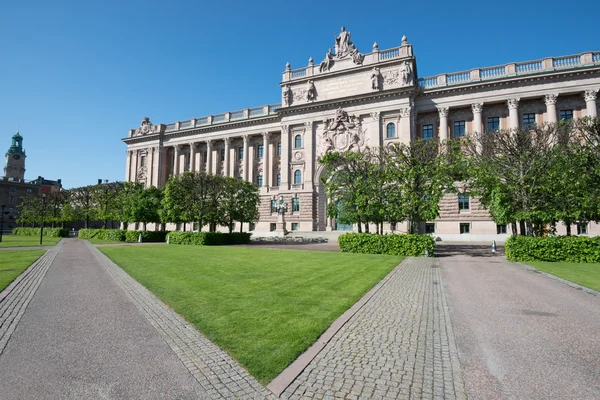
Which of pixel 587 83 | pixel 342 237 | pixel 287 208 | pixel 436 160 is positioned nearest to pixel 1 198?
pixel 287 208

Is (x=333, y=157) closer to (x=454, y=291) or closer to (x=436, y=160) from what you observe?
(x=436, y=160)

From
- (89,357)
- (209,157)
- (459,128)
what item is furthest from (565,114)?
(209,157)

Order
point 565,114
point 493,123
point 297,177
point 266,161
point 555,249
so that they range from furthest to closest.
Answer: point 266,161 < point 297,177 < point 493,123 < point 565,114 < point 555,249

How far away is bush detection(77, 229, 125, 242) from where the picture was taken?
137ft

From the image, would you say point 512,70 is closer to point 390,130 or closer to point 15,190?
point 390,130

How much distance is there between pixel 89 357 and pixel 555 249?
2320 cm

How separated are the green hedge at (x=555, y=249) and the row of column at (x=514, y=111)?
931 inches

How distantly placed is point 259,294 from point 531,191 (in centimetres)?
2033

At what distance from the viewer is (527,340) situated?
246 inches

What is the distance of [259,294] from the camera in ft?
30.6

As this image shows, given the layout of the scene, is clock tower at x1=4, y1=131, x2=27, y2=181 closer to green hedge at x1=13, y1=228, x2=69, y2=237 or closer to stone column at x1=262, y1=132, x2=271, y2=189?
green hedge at x1=13, y1=228, x2=69, y2=237

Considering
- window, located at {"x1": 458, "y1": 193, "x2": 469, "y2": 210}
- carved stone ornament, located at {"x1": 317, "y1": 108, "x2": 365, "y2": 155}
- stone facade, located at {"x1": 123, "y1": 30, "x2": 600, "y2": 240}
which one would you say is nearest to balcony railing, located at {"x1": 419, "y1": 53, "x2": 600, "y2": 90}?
stone facade, located at {"x1": 123, "y1": 30, "x2": 600, "y2": 240}

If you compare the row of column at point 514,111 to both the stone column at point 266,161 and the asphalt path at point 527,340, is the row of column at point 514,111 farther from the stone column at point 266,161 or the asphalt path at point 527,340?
the asphalt path at point 527,340

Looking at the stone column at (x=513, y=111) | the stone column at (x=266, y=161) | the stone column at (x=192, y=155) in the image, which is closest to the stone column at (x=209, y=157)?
the stone column at (x=192, y=155)
